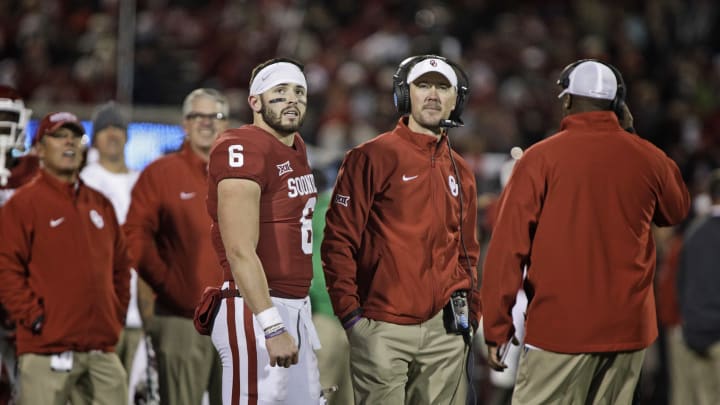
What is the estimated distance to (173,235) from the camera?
700 centimetres

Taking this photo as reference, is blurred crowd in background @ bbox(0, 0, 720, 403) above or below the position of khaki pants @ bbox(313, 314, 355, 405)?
above

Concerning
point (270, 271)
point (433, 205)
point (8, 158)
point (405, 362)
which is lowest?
point (405, 362)

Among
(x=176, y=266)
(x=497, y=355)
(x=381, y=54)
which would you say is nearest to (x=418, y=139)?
(x=497, y=355)

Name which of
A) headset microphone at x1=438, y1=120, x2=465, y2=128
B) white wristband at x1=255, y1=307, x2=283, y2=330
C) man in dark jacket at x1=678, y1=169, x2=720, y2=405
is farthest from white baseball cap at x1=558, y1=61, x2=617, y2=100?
man in dark jacket at x1=678, y1=169, x2=720, y2=405

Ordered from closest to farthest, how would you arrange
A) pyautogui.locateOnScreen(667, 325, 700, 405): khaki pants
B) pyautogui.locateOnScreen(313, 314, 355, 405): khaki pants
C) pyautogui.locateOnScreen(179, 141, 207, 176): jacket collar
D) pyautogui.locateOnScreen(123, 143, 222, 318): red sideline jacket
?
pyautogui.locateOnScreen(313, 314, 355, 405): khaki pants < pyautogui.locateOnScreen(123, 143, 222, 318): red sideline jacket < pyautogui.locateOnScreen(179, 141, 207, 176): jacket collar < pyautogui.locateOnScreen(667, 325, 700, 405): khaki pants

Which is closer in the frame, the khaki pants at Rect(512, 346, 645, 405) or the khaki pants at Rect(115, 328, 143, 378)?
the khaki pants at Rect(512, 346, 645, 405)

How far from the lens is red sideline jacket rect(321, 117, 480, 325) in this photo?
5.60 metres

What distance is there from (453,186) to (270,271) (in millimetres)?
1182

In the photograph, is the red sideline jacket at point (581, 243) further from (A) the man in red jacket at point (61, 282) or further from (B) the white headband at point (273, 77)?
(A) the man in red jacket at point (61, 282)

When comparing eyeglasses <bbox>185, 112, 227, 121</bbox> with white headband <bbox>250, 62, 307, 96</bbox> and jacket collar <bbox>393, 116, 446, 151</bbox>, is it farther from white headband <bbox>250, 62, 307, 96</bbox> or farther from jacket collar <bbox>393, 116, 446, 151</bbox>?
white headband <bbox>250, 62, 307, 96</bbox>

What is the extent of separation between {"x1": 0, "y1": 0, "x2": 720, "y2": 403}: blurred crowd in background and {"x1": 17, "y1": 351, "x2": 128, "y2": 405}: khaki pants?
21.7 feet

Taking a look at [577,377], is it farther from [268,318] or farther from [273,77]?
[273,77]

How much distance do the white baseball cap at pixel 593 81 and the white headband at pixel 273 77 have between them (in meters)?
1.27

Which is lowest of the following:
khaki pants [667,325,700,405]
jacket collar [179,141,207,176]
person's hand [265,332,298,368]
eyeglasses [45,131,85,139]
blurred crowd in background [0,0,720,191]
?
khaki pants [667,325,700,405]
